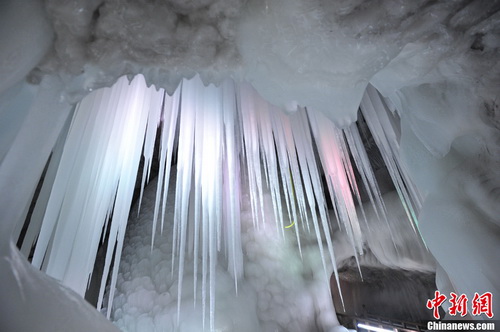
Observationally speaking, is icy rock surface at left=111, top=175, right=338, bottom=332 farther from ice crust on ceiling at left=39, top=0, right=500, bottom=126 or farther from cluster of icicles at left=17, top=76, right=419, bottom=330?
ice crust on ceiling at left=39, top=0, right=500, bottom=126

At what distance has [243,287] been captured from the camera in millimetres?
3189

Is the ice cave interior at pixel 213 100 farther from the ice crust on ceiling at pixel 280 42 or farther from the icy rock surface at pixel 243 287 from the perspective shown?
the icy rock surface at pixel 243 287

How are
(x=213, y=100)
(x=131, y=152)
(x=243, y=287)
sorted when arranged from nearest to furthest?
(x=131, y=152) → (x=213, y=100) → (x=243, y=287)

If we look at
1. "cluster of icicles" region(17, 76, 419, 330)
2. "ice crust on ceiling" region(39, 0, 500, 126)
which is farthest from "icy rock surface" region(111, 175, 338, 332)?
"ice crust on ceiling" region(39, 0, 500, 126)

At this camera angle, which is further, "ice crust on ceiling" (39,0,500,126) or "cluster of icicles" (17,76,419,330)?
"cluster of icicles" (17,76,419,330)

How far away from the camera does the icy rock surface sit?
2965 mm

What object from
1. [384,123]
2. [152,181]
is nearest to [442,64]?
[384,123]

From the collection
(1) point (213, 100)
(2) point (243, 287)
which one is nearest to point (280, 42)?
(1) point (213, 100)

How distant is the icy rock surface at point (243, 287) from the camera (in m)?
2.96

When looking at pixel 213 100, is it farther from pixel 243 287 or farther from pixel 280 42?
pixel 243 287

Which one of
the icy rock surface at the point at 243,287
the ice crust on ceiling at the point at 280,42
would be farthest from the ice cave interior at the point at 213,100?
the icy rock surface at the point at 243,287

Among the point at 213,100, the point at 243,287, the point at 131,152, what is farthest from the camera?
the point at 243,287

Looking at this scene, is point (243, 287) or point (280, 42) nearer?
point (280, 42)

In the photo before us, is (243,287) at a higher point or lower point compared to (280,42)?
lower
